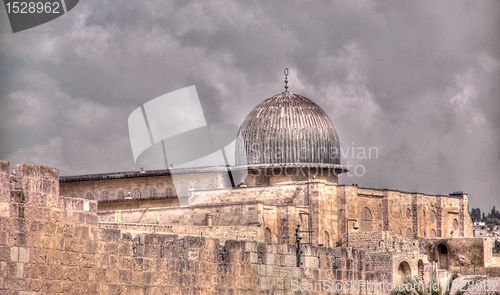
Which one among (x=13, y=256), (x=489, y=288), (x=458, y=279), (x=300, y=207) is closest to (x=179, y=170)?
(x=300, y=207)

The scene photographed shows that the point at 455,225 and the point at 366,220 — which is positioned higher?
the point at 455,225

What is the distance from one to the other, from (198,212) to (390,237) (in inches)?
362

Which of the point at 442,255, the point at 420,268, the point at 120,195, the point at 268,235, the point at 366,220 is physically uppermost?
the point at 120,195

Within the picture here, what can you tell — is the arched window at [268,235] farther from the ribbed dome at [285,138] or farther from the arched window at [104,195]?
the arched window at [104,195]

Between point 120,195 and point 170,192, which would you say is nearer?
point 170,192

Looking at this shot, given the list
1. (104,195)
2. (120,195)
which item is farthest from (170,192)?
(104,195)

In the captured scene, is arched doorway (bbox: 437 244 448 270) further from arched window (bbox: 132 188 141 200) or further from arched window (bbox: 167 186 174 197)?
arched window (bbox: 132 188 141 200)

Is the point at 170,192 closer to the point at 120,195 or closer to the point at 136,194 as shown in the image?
the point at 136,194

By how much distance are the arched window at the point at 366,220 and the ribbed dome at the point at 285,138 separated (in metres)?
2.91

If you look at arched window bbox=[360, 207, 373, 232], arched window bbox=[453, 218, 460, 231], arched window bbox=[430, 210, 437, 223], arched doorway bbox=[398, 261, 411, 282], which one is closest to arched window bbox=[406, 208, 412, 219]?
arched window bbox=[430, 210, 437, 223]

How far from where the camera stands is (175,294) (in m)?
34.2

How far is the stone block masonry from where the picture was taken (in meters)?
29.1

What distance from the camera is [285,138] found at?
70.4 meters

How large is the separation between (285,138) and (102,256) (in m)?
39.1
